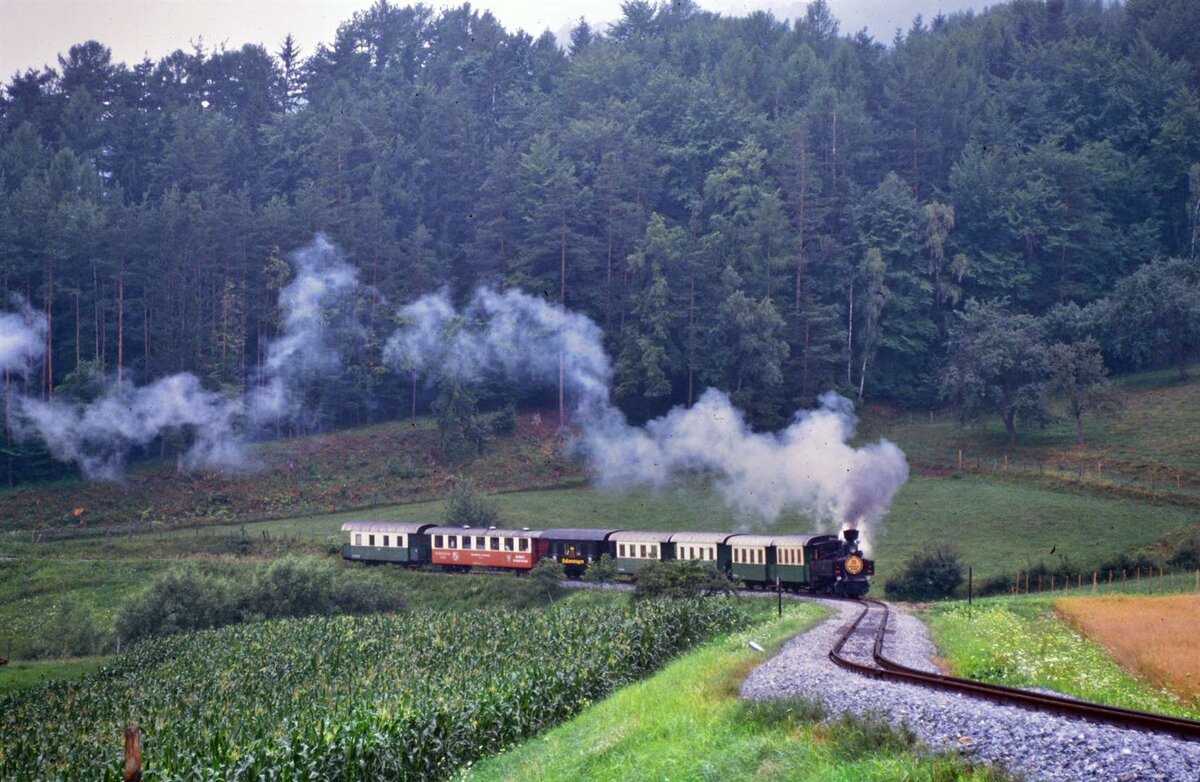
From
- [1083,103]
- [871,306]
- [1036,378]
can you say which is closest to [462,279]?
[871,306]

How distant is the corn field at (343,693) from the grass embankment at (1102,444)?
3655 cm

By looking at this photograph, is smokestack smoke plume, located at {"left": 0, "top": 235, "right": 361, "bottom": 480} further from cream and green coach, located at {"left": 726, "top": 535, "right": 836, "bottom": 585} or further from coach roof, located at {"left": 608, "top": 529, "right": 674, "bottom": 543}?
cream and green coach, located at {"left": 726, "top": 535, "right": 836, "bottom": 585}

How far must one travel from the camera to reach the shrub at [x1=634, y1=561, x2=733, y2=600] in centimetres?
4922

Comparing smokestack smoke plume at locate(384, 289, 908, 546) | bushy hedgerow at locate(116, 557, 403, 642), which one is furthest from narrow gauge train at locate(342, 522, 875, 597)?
bushy hedgerow at locate(116, 557, 403, 642)

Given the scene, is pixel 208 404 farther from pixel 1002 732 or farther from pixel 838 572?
pixel 1002 732

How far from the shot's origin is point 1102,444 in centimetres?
7719

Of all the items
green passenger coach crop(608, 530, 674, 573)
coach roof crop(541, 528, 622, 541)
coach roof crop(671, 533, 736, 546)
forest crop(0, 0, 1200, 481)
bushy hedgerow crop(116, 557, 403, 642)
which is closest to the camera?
bushy hedgerow crop(116, 557, 403, 642)

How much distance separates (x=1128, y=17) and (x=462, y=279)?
3168 inches

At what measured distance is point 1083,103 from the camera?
114062mm

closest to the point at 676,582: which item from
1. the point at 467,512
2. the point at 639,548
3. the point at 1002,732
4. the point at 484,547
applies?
the point at 639,548

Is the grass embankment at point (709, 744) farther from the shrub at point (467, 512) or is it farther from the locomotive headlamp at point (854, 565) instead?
the shrub at point (467, 512)

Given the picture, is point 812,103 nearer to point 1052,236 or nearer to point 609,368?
point 1052,236

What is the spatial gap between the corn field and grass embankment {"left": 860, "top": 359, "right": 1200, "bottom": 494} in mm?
36554

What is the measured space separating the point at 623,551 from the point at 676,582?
416 inches
